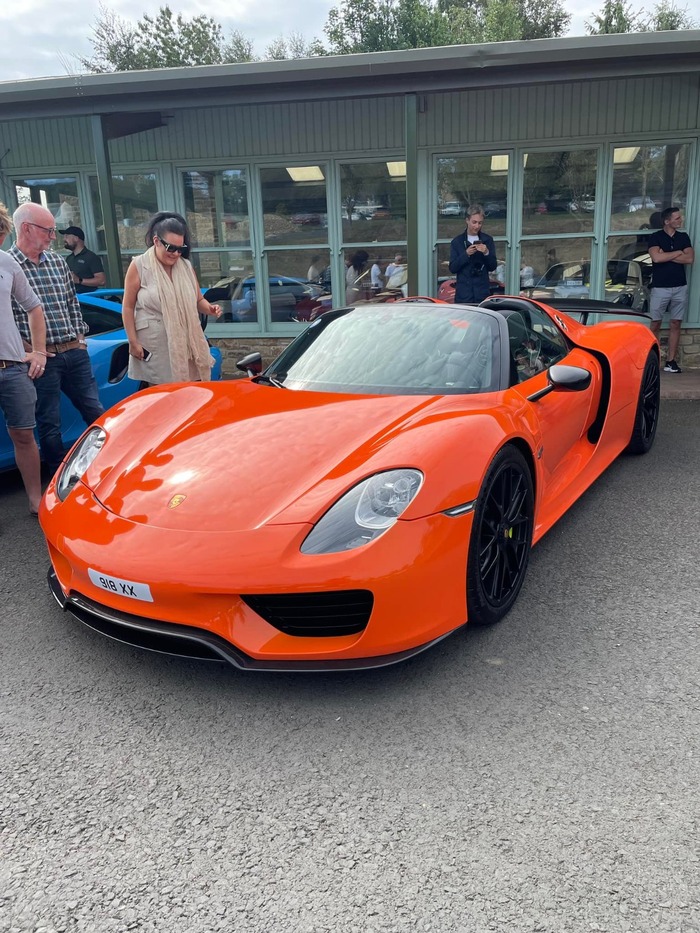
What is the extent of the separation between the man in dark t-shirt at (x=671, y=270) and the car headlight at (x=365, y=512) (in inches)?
259

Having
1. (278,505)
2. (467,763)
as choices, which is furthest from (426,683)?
(278,505)

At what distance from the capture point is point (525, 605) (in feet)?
9.61

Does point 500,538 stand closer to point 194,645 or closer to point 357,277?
point 194,645

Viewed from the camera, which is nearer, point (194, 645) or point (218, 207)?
point (194, 645)

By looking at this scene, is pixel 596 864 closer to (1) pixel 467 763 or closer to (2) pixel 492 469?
(1) pixel 467 763

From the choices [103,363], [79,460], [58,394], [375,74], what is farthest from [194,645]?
[375,74]

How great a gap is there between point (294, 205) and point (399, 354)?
6.46 meters

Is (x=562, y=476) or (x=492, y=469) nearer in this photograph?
(x=492, y=469)

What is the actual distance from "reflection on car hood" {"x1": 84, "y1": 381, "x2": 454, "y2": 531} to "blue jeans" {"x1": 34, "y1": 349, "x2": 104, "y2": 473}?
118cm

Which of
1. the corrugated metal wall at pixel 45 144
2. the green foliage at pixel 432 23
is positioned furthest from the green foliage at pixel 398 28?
the corrugated metal wall at pixel 45 144

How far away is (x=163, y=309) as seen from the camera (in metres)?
4.48

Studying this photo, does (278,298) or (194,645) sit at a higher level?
(278,298)

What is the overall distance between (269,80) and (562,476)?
5.31m

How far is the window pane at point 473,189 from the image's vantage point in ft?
28.3
